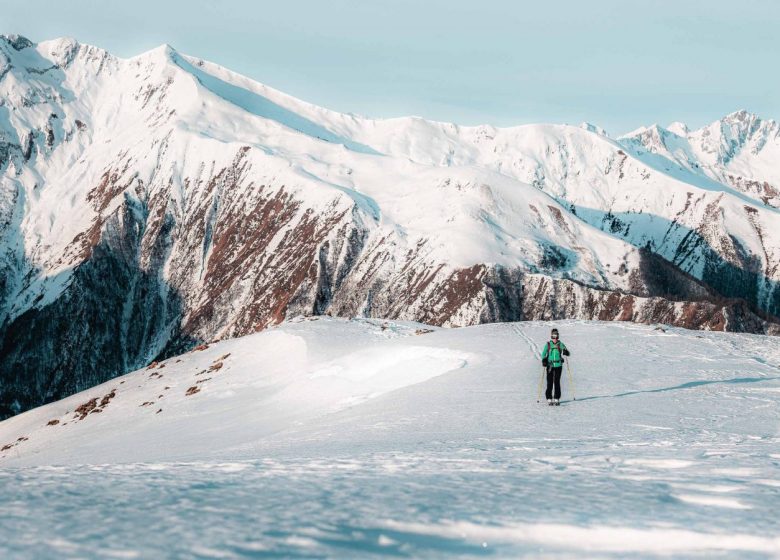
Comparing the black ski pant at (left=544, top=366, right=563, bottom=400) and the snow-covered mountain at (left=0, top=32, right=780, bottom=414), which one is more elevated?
the snow-covered mountain at (left=0, top=32, right=780, bottom=414)

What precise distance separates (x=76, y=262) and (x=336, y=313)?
240 feet

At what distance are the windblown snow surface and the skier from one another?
2.14 ft

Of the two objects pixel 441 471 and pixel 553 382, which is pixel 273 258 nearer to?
pixel 553 382

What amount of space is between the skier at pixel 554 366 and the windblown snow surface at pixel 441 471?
651 mm

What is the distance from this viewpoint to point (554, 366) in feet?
60.2

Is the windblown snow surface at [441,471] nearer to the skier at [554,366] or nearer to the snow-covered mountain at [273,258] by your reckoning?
the skier at [554,366]

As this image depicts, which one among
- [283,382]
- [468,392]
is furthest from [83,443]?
[468,392]

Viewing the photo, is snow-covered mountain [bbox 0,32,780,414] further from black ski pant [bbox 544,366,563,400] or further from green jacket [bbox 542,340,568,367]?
black ski pant [bbox 544,366,563,400]

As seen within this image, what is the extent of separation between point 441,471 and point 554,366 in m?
10.2

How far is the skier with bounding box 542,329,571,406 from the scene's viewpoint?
18.0 m

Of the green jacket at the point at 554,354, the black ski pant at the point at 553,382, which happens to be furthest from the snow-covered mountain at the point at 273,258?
the black ski pant at the point at 553,382

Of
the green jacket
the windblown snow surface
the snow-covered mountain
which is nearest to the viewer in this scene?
the windblown snow surface

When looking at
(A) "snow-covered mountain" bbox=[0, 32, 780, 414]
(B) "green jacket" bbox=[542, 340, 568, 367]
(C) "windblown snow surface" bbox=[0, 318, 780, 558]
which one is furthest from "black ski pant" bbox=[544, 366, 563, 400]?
(A) "snow-covered mountain" bbox=[0, 32, 780, 414]

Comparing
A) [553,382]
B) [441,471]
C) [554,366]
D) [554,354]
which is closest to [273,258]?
[554,354]
